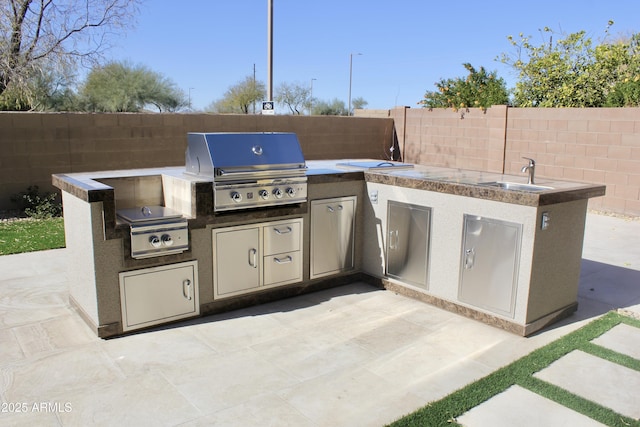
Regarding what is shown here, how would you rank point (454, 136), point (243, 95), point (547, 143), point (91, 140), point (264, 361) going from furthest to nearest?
point (243, 95) → point (454, 136) → point (547, 143) → point (91, 140) → point (264, 361)

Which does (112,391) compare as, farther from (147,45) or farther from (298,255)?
(147,45)

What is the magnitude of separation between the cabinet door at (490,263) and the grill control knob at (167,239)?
2431mm

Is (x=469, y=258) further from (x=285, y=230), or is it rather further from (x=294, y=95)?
(x=294, y=95)

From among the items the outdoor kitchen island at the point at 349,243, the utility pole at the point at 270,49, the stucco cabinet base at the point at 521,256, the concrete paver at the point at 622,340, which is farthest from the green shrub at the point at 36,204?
the concrete paver at the point at 622,340

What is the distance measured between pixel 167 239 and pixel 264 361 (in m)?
1.24

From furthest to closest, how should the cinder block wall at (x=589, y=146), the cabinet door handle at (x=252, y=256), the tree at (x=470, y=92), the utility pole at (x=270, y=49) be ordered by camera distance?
the tree at (x=470, y=92) → the utility pole at (x=270, y=49) → the cinder block wall at (x=589, y=146) → the cabinet door handle at (x=252, y=256)

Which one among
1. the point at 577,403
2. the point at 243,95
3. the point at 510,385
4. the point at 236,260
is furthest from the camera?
the point at 243,95

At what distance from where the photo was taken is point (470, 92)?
43.9 ft

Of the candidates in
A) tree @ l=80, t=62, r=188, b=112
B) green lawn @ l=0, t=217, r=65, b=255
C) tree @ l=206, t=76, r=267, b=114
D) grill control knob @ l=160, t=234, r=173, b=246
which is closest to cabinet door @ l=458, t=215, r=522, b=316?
grill control knob @ l=160, t=234, r=173, b=246

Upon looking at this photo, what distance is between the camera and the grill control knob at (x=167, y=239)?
14.0 ft

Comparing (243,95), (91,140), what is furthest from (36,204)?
(243,95)

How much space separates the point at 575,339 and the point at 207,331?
2.91m

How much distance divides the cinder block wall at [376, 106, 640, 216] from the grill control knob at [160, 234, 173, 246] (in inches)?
338

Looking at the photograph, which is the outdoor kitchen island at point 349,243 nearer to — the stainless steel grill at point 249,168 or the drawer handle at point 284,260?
the drawer handle at point 284,260
